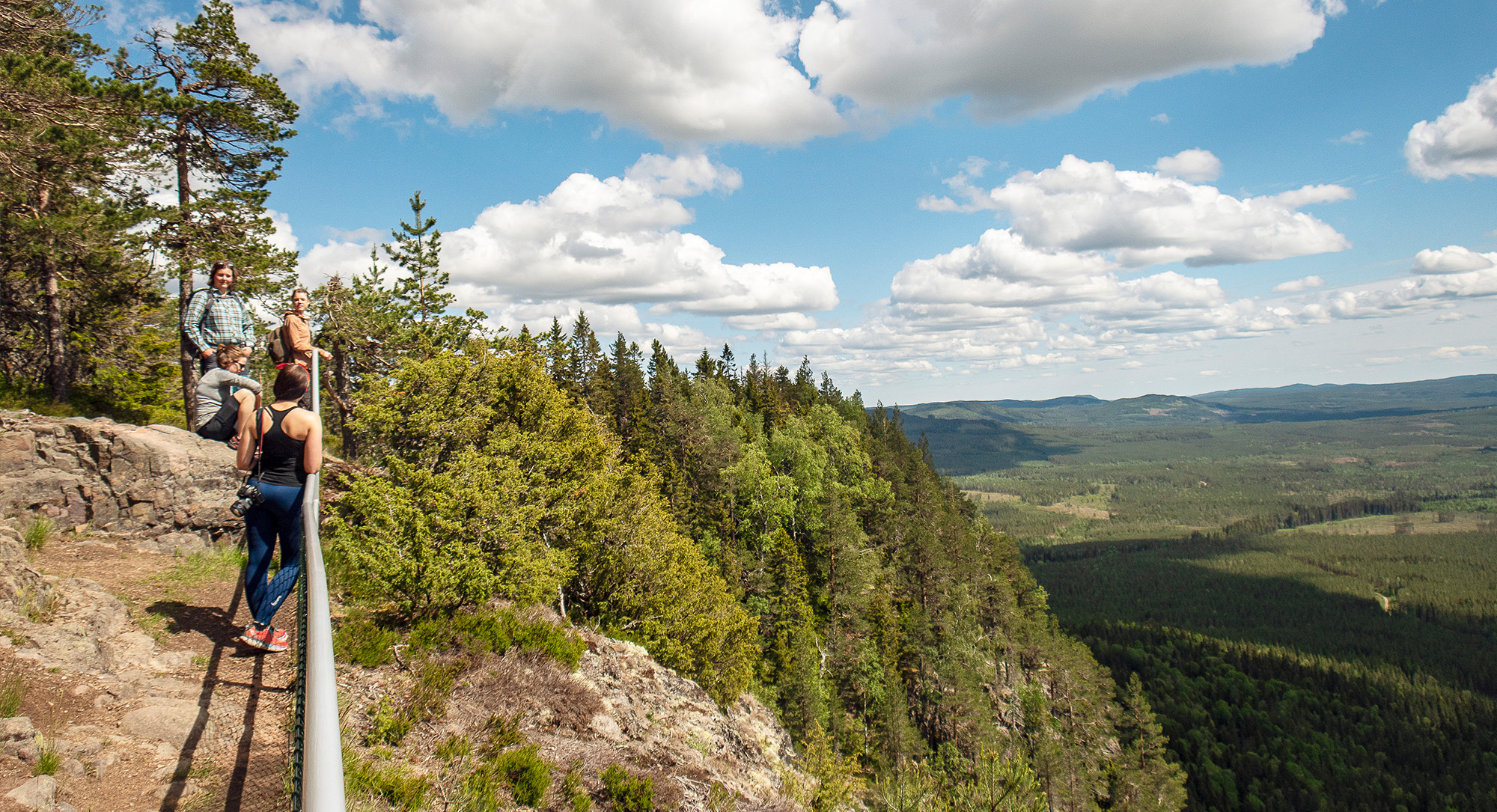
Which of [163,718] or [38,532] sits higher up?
[38,532]

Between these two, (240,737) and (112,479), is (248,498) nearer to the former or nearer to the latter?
(240,737)

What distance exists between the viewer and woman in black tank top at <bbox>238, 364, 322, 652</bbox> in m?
6.25

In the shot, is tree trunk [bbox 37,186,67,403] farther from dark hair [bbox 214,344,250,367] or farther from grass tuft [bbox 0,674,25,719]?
grass tuft [bbox 0,674,25,719]

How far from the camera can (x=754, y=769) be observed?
15.0 metres

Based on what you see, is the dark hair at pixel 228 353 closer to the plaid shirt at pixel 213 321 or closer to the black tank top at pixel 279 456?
the plaid shirt at pixel 213 321

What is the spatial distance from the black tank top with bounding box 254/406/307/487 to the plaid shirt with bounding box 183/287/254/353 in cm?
258

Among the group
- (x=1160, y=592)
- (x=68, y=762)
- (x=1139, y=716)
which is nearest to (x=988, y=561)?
(x=1139, y=716)

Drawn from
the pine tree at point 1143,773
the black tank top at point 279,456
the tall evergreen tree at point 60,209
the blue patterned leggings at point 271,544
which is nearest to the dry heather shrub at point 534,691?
the blue patterned leggings at point 271,544

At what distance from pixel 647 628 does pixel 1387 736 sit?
15459 centimetres

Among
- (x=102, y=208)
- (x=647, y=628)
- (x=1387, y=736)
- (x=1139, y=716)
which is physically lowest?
(x=1387, y=736)

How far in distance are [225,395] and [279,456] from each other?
1.77m

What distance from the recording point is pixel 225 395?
7.35 metres

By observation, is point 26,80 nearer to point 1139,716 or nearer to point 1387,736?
point 1139,716

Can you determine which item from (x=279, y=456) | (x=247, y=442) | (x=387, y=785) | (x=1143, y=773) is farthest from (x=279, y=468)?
(x=1143, y=773)
